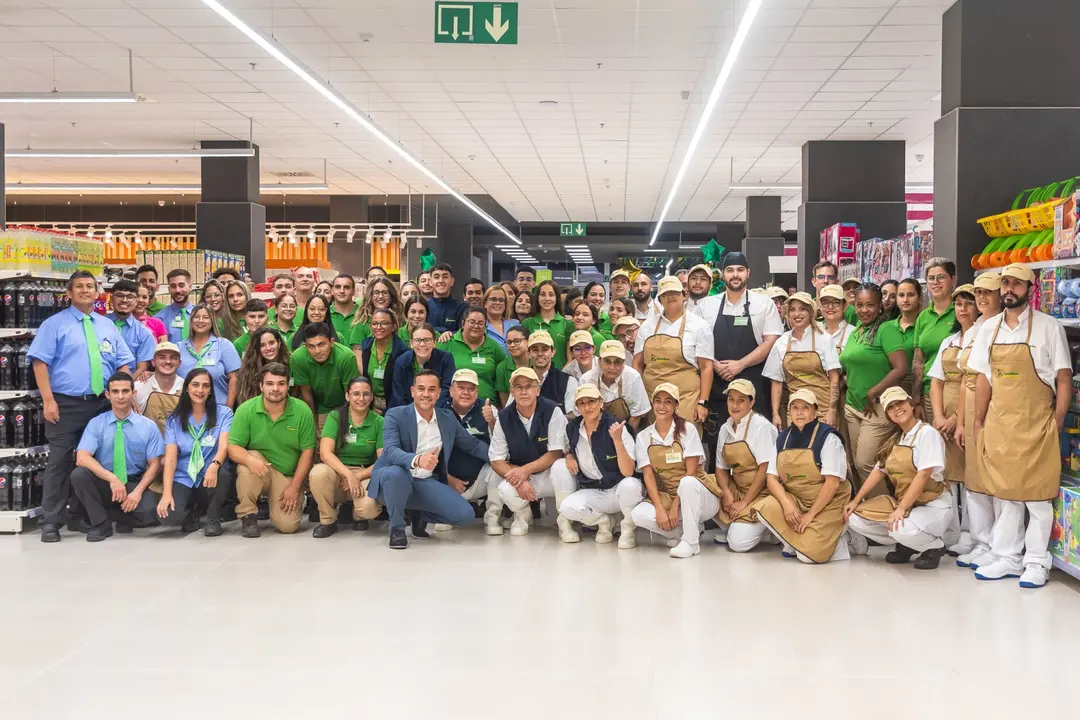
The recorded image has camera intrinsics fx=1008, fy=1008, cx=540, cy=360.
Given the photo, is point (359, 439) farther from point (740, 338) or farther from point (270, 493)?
point (740, 338)

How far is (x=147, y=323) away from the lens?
7066mm

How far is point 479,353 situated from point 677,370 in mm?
1261

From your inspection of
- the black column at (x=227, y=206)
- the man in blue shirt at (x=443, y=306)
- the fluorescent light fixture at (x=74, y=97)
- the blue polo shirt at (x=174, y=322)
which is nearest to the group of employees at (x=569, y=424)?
the man in blue shirt at (x=443, y=306)

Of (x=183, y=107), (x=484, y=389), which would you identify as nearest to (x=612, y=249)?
(x=183, y=107)

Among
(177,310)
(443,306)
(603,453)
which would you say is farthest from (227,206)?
(603,453)

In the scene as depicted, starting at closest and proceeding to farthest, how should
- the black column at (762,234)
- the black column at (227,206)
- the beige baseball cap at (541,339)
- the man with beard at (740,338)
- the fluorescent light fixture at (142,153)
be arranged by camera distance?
the beige baseball cap at (541,339) → the man with beard at (740,338) → the fluorescent light fixture at (142,153) → the black column at (227,206) → the black column at (762,234)

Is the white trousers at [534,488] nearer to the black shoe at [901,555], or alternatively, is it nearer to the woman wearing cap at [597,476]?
the woman wearing cap at [597,476]

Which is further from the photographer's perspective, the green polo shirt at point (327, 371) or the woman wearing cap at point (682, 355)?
the green polo shirt at point (327, 371)

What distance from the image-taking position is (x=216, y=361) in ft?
21.2

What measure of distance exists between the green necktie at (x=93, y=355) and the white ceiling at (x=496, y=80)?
3.11 m

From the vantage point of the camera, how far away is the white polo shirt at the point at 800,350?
6.09 m

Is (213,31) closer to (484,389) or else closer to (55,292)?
(55,292)

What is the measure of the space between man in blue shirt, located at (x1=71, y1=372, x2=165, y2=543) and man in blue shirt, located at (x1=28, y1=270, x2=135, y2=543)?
0.52 ft

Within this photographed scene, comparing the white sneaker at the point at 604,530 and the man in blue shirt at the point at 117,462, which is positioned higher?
the man in blue shirt at the point at 117,462
